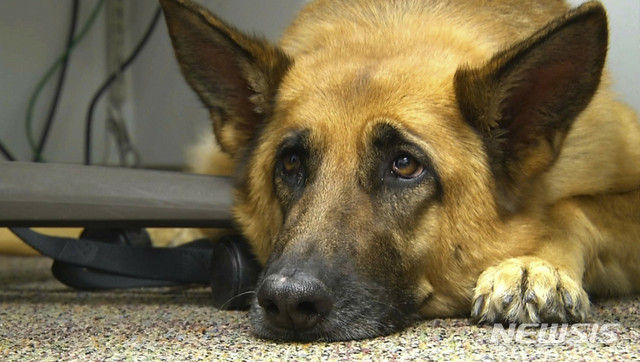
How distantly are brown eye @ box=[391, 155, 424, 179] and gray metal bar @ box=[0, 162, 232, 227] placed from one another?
0.57 meters

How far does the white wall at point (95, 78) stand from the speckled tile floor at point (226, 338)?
5.55 ft

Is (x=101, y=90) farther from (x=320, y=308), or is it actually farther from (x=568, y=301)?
(x=568, y=301)

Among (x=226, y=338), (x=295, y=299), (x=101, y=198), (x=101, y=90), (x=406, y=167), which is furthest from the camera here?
(x=101, y=90)

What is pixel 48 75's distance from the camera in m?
3.74

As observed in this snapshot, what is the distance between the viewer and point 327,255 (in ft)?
4.81

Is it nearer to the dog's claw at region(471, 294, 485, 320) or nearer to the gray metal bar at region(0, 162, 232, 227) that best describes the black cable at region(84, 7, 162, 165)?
the gray metal bar at region(0, 162, 232, 227)

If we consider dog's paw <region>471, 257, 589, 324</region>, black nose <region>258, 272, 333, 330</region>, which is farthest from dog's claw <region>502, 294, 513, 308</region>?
black nose <region>258, 272, 333, 330</region>

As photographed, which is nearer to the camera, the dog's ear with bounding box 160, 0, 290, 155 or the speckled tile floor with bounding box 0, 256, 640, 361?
the speckled tile floor with bounding box 0, 256, 640, 361

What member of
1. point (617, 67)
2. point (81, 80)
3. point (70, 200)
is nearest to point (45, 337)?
point (70, 200)

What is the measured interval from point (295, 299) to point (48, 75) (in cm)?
271

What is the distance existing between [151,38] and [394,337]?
9.01ft

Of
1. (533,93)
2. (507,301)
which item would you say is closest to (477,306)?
(507,301)

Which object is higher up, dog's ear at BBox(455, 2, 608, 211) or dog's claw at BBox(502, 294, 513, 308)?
dog's ear at BBox(455, 2, 608, 211)

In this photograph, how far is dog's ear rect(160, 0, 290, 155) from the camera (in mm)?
1861
